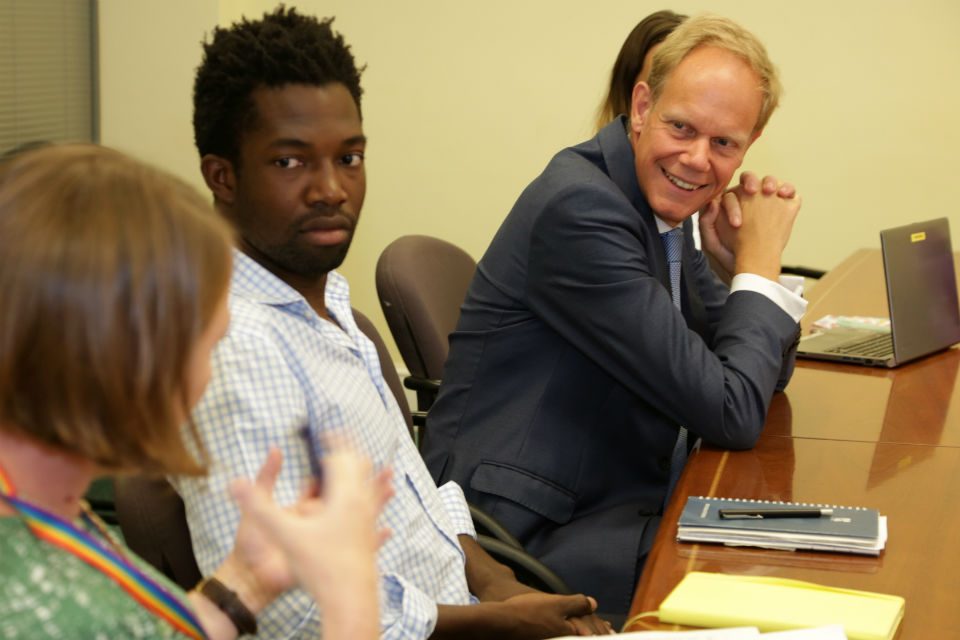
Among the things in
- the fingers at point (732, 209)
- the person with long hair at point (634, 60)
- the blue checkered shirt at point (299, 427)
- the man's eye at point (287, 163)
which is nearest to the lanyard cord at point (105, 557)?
the blue checkered shirt at point (299, 427)

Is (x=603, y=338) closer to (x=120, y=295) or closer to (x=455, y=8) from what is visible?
(x=120, y=295)

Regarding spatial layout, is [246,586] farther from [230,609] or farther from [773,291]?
[773,291]

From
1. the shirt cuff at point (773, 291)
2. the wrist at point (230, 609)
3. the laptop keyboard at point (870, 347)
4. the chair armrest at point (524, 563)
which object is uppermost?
the shirt cuff at point (773, 291)

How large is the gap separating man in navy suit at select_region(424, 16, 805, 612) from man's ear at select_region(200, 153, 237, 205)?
64 centimetres

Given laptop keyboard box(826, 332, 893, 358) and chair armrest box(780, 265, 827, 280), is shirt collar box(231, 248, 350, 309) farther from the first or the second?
chair armrest box(780, 265, 827, 280)

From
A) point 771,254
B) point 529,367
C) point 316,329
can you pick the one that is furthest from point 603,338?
point 316,329

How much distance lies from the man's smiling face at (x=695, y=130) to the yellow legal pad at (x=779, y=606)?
2.84 feet

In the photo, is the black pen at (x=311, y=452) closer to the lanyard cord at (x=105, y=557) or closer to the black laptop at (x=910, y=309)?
the lanyard cord at (x=105, y=557)

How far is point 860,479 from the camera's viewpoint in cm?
154

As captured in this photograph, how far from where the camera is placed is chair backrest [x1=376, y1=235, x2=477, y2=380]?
2336 mm

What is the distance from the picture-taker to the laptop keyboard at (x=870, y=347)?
2.23 meters

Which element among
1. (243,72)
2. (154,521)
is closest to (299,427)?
(154,521)

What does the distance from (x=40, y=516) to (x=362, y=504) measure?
23 centimetres

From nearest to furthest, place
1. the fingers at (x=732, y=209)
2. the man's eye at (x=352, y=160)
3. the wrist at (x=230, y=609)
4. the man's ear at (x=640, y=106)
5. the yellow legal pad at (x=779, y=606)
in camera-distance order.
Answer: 1. the wrist at (x=230, y=609)
2. the yellow legal pad at (x=779, y=606)
3. the man's eye at (x=352, y=160)
4. the man's ear at (x=640, y=106)
5. the fingers at (x=732, y=209)
